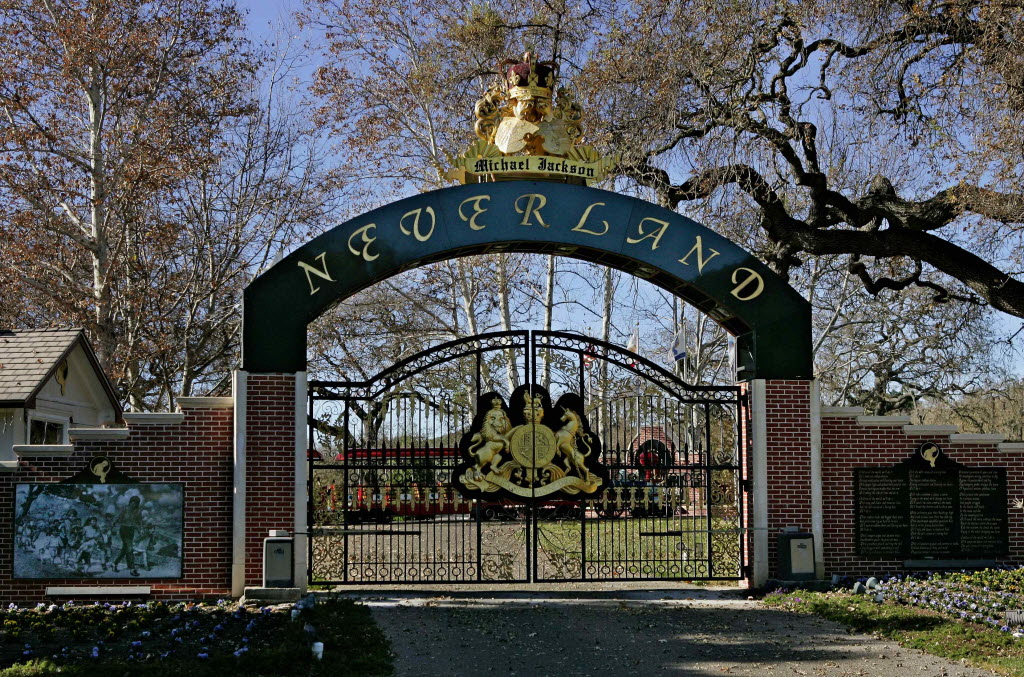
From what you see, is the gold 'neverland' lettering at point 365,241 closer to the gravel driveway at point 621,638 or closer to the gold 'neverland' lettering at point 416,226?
the gold 'neverland' lettering at point 416,226

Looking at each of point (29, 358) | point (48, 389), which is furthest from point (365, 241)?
point (48, 389)

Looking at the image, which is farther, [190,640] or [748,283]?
[748,283]

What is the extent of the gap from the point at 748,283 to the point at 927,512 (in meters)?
3.64

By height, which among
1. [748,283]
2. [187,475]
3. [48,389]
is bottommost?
[187,475]

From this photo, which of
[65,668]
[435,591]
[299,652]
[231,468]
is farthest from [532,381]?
[65,668]

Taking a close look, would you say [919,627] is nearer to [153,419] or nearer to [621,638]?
[621,638]

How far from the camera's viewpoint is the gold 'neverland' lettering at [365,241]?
12805 millimetres

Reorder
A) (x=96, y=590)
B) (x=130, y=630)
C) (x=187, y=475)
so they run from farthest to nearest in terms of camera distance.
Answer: (x=187, y=475) → (x=96, y=590) → (x=130, y=630)

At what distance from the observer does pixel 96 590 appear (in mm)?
12141

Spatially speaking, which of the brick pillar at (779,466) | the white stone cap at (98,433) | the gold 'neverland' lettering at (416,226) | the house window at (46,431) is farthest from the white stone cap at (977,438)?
the house window at (46,431)

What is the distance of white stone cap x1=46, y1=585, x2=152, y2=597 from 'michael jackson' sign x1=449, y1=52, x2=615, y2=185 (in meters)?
6.20

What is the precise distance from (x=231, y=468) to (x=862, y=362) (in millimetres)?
23684

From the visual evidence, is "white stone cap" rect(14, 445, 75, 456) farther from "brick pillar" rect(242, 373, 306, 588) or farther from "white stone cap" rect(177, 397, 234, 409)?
"brick pillar" rect(242, 373, 306, 588)

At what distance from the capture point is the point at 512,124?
13281 millimetres
